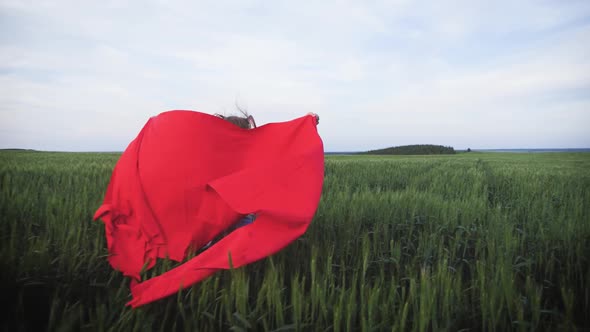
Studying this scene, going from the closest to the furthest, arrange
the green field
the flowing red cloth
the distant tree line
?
the green field → the flowing red cloth → the distant tree line

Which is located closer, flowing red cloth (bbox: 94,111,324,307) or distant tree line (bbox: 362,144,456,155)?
flowing red cloth (bbox: 94,111,324,307)

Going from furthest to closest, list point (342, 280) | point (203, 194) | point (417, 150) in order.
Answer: point (417, 150)
point (203, 194)
point (342, 280)

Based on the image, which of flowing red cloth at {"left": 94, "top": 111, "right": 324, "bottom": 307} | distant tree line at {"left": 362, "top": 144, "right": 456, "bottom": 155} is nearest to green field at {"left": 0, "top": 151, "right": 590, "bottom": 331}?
flowing red cloth at {"left": 94, "top": 111, "right": 324, "bottom": 307}

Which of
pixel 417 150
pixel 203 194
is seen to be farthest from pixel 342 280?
pixel 417 150

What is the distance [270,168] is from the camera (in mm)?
1638

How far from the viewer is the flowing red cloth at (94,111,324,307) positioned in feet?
4.54

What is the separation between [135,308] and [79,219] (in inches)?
50.0

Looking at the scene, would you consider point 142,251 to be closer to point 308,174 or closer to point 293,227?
point 293,227

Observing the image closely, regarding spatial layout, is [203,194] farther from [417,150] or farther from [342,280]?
[417,150]

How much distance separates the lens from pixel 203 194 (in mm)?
1652

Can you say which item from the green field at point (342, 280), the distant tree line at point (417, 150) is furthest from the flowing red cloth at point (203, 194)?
the distant tree line at point (417, 150)

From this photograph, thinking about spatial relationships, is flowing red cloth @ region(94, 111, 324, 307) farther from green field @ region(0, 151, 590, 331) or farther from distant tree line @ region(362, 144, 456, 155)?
distant tree line @ region(362, 144, 456, 155)

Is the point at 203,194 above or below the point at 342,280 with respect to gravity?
above

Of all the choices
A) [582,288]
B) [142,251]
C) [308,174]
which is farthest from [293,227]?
[582,288]
